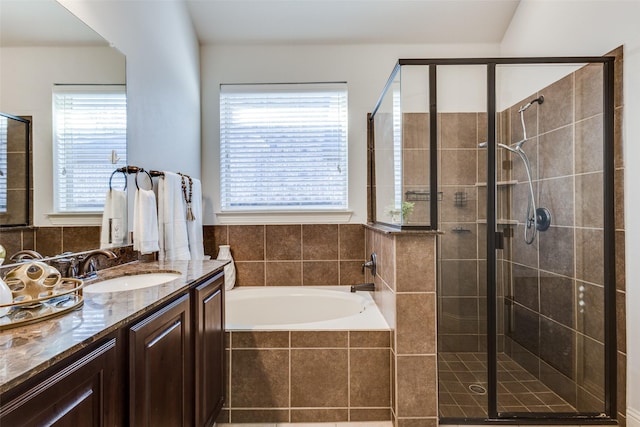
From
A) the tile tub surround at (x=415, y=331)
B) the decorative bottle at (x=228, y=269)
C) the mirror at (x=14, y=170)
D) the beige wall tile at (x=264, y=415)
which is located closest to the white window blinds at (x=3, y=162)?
the mirror at (x=14, y=170)

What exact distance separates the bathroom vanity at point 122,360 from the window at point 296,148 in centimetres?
130

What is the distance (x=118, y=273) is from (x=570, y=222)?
7.73 ft

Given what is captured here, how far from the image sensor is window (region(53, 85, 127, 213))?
1234 mm

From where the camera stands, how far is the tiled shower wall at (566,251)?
174 centimetres

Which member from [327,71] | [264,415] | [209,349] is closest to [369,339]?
[264,415]

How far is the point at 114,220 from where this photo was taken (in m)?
1.56

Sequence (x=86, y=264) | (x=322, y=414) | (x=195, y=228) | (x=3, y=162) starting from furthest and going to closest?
1. (x=195, y=228)
2. (x=322, y=414)
3. (x=86, y=264)
4. (x=3, y=162)

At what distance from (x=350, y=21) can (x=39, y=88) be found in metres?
2.16

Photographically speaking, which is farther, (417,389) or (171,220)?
(171,220)

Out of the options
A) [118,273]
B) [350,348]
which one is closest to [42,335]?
[118,273]

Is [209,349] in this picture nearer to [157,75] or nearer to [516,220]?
[157,75]

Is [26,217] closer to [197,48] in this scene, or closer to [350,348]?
[350,348]

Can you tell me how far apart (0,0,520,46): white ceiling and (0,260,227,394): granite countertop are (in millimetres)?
2221

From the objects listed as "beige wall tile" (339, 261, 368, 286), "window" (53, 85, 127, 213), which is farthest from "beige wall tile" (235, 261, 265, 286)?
"window" (53, 85, 127, 213)
